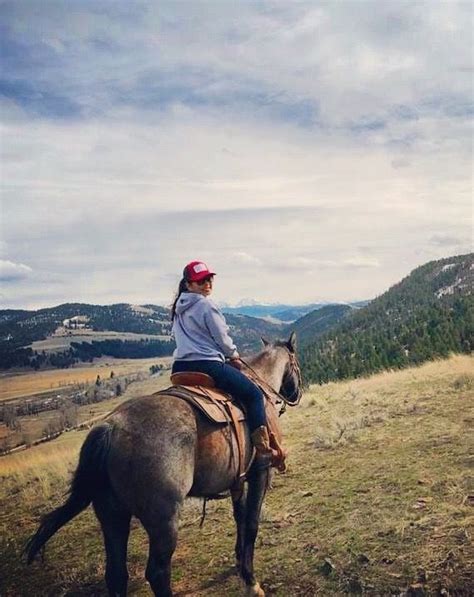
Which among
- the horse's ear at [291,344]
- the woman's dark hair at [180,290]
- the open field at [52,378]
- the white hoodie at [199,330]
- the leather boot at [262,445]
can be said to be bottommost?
the open field at [52,378]

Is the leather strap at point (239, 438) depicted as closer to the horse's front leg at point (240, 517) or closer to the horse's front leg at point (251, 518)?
the horse's front leg at point (251, 518)

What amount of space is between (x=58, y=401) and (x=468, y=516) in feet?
375

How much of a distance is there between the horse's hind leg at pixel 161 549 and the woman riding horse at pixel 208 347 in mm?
1599

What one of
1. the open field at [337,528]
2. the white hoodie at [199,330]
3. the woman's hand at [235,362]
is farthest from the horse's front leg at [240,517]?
the white hoodie at [199,330]

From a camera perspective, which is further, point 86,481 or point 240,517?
point 240,517

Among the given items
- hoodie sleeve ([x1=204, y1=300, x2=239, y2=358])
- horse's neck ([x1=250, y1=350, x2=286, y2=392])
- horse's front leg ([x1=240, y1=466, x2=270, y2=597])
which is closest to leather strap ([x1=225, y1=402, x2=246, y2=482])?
horse's front leg ([x1=240, y1=466, x2=270, y2=597])

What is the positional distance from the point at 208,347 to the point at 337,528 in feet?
9.77

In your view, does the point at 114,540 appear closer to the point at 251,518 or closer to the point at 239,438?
the point at 239,438

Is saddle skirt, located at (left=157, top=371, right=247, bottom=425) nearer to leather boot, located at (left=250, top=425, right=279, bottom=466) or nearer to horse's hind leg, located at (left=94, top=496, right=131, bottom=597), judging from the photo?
leather boot, located at (left=250, top=425, right=279, bottom=466)

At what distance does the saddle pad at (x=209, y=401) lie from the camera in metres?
5.20

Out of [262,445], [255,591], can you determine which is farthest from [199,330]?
[255,591]

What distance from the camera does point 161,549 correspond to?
4.47 metres

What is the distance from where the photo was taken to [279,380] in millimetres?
7516

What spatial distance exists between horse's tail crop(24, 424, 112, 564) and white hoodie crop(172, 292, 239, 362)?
1394 mm
